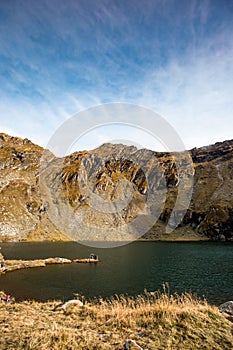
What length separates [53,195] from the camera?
169125 mm

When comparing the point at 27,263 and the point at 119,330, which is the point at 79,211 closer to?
the point at 27,263

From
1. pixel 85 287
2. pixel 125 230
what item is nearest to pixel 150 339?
pixel 85 287

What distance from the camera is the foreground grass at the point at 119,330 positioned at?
9.68 meters

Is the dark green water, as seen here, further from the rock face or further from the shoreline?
the rock face

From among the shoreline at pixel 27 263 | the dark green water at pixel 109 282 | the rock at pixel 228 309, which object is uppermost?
the rock at pixel 228 309

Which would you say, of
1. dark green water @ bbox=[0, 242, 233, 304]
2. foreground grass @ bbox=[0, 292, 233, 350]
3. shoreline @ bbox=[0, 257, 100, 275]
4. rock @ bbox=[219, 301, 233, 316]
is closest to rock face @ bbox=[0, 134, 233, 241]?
shoreline @ bbox=[0, 257, 100, 275]

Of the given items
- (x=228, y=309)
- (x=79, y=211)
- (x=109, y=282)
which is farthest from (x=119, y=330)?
(x=79, y=211)

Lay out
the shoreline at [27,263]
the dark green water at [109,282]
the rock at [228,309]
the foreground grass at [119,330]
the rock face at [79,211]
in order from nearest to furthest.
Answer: the foreground grass at [119,330], the rock at [228,309], the dark green water at [109,282], the shoreline at [27,263], the rock face at [79,211]

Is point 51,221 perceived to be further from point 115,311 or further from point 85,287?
point 115,311

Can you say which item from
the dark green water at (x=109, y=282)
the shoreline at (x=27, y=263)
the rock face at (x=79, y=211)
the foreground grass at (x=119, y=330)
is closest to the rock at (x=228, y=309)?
the foreground grass at (x=119, y=330)

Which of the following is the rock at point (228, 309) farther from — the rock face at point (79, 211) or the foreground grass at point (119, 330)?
the rock face at point (79, 211)

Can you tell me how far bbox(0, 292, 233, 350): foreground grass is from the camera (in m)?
9.68

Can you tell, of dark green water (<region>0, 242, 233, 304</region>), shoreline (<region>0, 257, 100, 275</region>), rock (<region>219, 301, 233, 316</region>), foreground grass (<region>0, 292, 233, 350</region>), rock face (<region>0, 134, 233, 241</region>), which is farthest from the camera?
rock face (<region>0, 134, 233, 241</region>)

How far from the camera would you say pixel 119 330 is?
11680 mm
